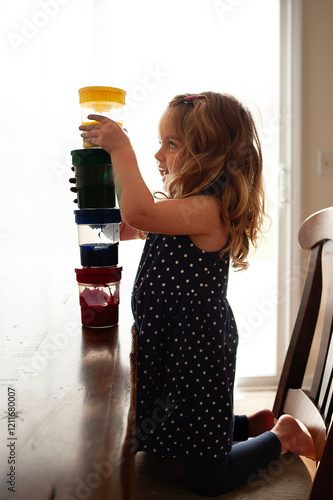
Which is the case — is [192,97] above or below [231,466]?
above

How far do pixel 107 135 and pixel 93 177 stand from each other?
0.07 meters

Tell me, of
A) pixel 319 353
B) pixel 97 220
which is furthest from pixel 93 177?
pixel 319 353

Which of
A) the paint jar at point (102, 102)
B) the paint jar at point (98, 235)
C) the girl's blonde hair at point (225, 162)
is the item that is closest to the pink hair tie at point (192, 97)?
the girl's blonde hair at point (225, 162)

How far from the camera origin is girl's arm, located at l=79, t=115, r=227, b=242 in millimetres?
813

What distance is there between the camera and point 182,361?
0.90 metres

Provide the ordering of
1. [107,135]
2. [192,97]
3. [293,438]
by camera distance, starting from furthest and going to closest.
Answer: [192,97] → [293,438] → [107,135]

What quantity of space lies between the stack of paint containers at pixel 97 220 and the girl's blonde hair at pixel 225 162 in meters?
0.20

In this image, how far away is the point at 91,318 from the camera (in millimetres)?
833

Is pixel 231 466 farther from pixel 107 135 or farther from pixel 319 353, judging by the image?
pixel 107 135

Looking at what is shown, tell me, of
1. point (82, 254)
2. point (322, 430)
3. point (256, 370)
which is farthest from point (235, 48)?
point (322, 430)

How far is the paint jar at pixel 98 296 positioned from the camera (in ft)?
2.73

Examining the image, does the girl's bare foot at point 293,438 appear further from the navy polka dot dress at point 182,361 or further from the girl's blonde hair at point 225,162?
the girl's blonde hair at point 225,162

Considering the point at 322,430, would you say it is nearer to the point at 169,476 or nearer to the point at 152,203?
the point at 169,476

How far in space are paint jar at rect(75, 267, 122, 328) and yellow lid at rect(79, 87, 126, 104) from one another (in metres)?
0.29
